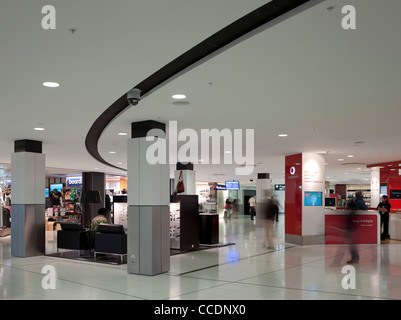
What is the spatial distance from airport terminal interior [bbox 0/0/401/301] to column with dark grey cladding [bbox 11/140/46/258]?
0.04 m

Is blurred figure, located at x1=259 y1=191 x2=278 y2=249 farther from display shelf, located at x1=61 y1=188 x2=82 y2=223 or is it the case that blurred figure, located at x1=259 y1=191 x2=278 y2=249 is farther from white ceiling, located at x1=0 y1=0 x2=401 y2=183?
display shelf, located at x1=61 y1=188 x2=82 y2=223

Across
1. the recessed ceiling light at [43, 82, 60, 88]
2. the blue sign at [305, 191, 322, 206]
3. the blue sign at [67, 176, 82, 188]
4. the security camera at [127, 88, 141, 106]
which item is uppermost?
the recessed ceiling light at [43, 82, 60, 88]

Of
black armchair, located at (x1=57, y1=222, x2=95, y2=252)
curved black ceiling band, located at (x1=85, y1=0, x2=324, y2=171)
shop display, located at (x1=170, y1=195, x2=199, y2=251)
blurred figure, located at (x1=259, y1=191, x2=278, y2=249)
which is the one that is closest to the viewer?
curved black ceiling band, located at (x1=85, y1=0, x2=324, y2=171)

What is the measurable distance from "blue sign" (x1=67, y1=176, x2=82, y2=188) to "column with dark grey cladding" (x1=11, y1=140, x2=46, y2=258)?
12.5 meters

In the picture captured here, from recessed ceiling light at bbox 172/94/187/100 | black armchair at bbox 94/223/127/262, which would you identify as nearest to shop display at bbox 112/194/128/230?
black armchair at bbox 94/223/127/262

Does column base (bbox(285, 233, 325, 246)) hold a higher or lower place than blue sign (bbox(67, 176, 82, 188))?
lower

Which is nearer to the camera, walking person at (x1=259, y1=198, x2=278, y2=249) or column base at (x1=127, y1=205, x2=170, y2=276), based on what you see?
column base at (x1=127, y1=205, x2=170, y2=276)

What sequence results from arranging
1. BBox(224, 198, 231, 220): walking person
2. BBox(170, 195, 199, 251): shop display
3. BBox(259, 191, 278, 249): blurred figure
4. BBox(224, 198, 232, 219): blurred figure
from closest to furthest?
BBox(170, 195, 199, 251): shop display < BBox(259, 191, 278, 249): blurred figure < BBox(224, 198, 231, 220): walking person < BBox(224, 198, 232, 219): blurred figure

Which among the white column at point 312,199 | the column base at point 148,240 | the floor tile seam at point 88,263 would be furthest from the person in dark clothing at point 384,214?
the floor tile seam at point 88,263

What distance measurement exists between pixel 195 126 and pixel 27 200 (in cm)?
527

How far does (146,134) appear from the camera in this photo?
8.66 meters

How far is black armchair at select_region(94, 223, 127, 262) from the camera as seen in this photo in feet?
33.1

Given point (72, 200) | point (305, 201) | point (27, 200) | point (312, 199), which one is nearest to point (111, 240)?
point (27, 200)
